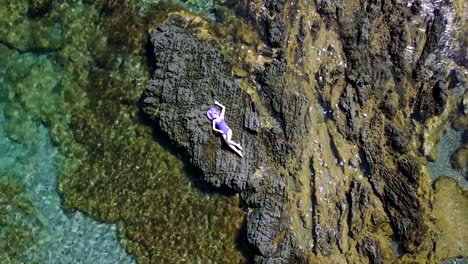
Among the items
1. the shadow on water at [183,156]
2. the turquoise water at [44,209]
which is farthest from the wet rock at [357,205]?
the turquoise water at [44,209]

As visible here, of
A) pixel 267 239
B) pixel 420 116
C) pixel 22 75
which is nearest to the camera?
pixel 267 239

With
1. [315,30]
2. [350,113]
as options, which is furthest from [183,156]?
[315,30]

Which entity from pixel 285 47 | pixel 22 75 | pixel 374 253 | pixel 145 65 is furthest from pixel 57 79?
pixel 374 253

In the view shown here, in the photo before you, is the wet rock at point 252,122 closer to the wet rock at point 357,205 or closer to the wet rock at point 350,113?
the wet rock at point 350,113

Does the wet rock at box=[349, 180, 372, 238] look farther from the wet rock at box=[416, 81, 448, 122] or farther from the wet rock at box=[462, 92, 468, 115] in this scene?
the wet rock at box=[462, 92, 468, 115]

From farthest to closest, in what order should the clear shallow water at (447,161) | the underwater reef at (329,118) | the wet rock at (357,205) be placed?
the clear shallow water at (447,161) → the wet rock at (357,205) → the underwater reef at (329,118)

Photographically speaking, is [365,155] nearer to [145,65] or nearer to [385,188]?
[385,188]
